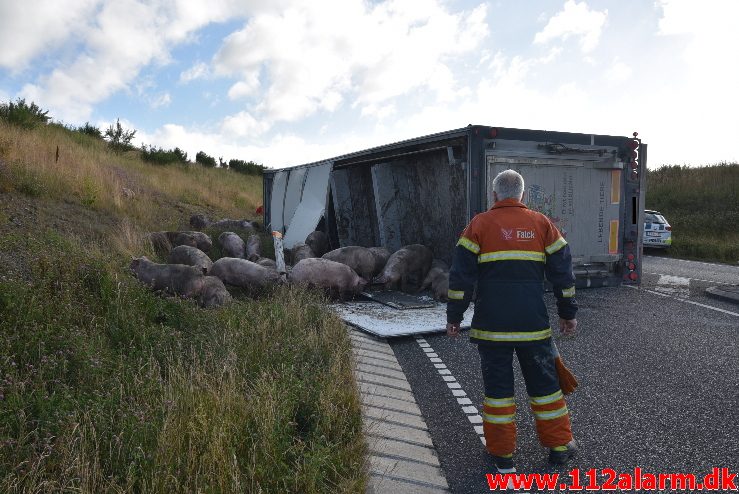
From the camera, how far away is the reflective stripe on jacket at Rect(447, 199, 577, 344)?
11.1 feet

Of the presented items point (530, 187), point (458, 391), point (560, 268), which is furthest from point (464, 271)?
point (530, 187)

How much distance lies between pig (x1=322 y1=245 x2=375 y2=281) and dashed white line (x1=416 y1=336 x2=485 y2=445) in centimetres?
344

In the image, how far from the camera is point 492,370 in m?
3.43

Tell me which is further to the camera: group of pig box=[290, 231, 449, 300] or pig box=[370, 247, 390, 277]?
pig box=[370, 247, 390, 277]

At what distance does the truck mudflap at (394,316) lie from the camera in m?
6.70

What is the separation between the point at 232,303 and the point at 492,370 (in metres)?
4.20

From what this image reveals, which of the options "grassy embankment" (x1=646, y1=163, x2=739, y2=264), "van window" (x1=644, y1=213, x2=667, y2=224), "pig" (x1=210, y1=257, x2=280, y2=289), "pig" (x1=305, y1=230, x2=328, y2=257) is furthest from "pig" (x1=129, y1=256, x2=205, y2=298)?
"van window" (x1=644, y1=213, x2=667, y2=224)

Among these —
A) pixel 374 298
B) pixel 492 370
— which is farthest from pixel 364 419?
pixel 374 298

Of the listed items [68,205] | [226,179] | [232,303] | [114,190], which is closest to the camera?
[232,303]

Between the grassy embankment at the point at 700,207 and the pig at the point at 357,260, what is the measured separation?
1144 centimetres

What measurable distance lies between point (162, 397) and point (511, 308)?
7.32 feet

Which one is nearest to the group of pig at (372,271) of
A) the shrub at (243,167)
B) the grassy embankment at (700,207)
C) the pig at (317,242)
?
the pig at (317,242)

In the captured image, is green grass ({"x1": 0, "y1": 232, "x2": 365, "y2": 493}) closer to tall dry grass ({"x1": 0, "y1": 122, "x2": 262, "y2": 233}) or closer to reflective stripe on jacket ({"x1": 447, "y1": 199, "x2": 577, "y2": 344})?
reflective stripe on jacket ({"x1": 447, "y1": 199, "x2": 577, "y2": 344})

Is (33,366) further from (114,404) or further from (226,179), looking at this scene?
(226,179)
